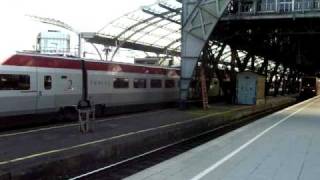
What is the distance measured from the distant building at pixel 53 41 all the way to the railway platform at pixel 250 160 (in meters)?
33.4

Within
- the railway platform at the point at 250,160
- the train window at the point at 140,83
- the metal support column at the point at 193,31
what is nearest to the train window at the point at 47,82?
the railway platform at the point at 250,160

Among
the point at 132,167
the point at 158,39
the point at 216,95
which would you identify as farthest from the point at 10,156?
the point at 158,39

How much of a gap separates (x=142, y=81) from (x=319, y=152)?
1955 cm

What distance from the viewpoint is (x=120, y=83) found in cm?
3002

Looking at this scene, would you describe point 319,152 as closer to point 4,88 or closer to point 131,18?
point 4,88

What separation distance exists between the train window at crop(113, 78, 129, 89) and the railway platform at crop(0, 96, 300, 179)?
11.7 ft

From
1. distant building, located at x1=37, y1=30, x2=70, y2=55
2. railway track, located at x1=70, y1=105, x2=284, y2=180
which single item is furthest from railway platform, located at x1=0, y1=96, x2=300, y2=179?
distant building, located at x1=37, y1=30, x2=70, y2=55

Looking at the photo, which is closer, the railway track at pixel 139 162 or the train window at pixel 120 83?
the railway track at pixel 139 162

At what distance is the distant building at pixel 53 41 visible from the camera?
50312 mm

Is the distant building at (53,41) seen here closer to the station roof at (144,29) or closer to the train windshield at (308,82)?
the station roof at (144,29)

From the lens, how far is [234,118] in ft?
108

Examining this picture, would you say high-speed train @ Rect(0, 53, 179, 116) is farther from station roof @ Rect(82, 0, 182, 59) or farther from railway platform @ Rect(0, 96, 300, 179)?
station roof @ Rect(82, 0, 182, 59)

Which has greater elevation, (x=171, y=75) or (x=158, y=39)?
(x=158, y=39)

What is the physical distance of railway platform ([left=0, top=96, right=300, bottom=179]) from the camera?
40.9 ft
